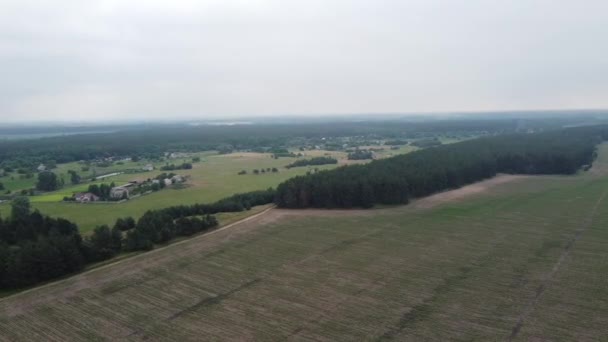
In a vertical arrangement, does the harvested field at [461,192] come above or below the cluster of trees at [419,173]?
below

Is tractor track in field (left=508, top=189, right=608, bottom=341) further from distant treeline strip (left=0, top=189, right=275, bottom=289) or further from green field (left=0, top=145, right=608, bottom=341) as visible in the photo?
distant treeline strip (left=0, top=189, right=275, bottom=289)

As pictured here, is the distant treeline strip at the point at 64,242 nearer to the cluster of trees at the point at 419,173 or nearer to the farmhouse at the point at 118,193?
the cluster of trees at the point at 419,173

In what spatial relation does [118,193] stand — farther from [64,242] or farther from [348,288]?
[348,288]

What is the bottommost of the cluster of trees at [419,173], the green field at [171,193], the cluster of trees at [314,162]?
the green field at [171,193]

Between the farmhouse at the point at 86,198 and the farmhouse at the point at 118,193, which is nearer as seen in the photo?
the farmhouse at the point at 86,198

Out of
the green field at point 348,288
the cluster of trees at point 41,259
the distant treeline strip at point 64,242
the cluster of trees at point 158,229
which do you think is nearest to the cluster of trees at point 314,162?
the distant treeline strip at point 64,242

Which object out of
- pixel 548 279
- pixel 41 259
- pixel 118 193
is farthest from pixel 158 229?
pixel 548 279

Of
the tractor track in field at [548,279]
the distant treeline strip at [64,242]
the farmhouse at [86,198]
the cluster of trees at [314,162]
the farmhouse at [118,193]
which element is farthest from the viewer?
the cluster of trees at [314,162]
